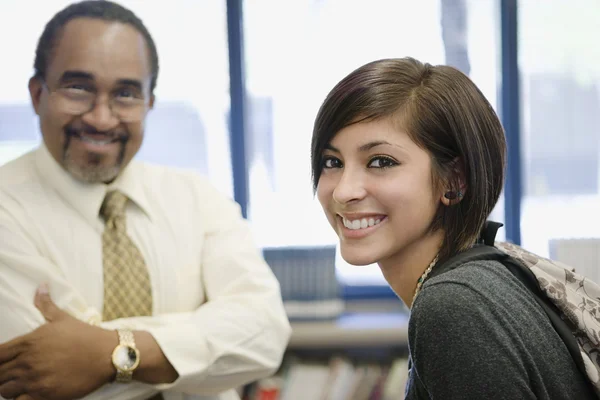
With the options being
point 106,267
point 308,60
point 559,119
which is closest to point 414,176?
point 106,267

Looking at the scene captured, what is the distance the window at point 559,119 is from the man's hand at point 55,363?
2178 millimetres

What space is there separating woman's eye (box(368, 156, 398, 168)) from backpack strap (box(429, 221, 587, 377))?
176mm

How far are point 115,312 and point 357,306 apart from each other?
1.60 m

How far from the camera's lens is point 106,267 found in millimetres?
1564

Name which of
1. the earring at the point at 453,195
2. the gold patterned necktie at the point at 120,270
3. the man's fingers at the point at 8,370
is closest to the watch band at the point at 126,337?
the gold patterned necktie at the point at 120,270

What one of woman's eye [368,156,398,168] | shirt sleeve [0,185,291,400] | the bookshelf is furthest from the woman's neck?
the bookshelf

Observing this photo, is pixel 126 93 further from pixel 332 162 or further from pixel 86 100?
pixel 332 162

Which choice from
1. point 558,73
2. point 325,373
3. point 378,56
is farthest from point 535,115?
point 325,373

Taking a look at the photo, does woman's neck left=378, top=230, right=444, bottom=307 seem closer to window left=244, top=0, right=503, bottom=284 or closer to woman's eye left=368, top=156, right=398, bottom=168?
woman's eye left=368, top=156, right=398, bottom=168

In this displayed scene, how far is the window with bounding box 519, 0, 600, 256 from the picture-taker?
304cm

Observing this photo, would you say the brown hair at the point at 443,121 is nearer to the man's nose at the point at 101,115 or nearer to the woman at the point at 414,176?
the woman at the point at 414,176

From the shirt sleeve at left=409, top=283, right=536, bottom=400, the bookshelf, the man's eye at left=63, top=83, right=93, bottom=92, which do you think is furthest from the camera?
the bookshelf

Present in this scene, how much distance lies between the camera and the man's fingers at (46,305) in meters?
1.44

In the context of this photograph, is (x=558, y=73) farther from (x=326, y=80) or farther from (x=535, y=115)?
(x=326, y=80)
